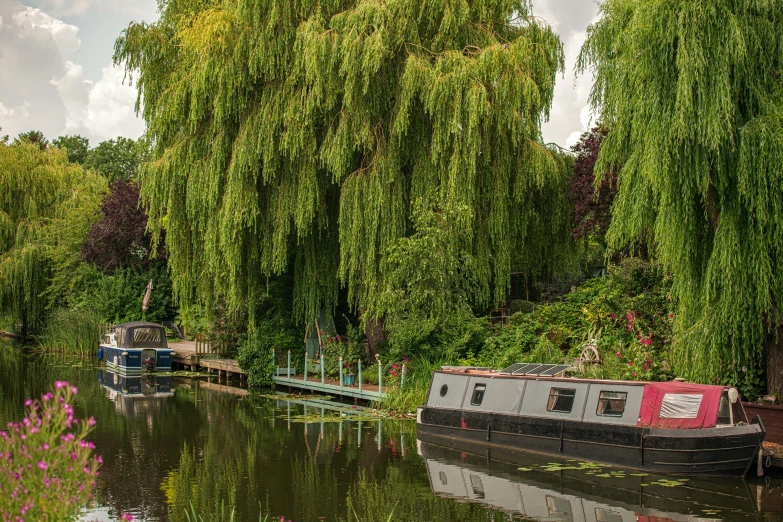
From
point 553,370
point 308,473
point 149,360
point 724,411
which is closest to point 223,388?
point 149,360

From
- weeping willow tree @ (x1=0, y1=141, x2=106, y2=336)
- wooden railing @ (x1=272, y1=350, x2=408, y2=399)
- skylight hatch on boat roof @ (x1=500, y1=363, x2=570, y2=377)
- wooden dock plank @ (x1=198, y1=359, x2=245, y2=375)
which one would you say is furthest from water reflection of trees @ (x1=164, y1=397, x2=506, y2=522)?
weeping willow tree @ (x1=0, y1=141, x2=106, y2=336)

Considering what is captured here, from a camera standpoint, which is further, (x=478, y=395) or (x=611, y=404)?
(x=478, y=395)

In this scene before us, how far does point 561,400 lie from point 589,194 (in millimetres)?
7043

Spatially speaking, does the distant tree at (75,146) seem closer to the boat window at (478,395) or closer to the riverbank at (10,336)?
the riverbank at (10,336)

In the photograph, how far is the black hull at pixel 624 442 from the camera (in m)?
11.7

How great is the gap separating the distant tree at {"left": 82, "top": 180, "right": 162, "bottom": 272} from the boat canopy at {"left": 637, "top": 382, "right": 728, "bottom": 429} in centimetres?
2675

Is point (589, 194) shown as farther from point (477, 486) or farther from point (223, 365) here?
point (223, 365)

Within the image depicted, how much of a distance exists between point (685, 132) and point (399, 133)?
804 centimetres

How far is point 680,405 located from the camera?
12.3m

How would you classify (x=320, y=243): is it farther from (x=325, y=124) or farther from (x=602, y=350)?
(x=602, y=350)

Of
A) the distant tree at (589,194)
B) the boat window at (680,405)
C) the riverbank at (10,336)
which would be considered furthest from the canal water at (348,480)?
the riverbank at (10,336)

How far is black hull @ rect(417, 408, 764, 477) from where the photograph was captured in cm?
1173

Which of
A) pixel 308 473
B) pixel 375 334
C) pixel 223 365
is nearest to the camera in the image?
pixel 308 473

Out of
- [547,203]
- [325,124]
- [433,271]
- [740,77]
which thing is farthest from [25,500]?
[547,203]
